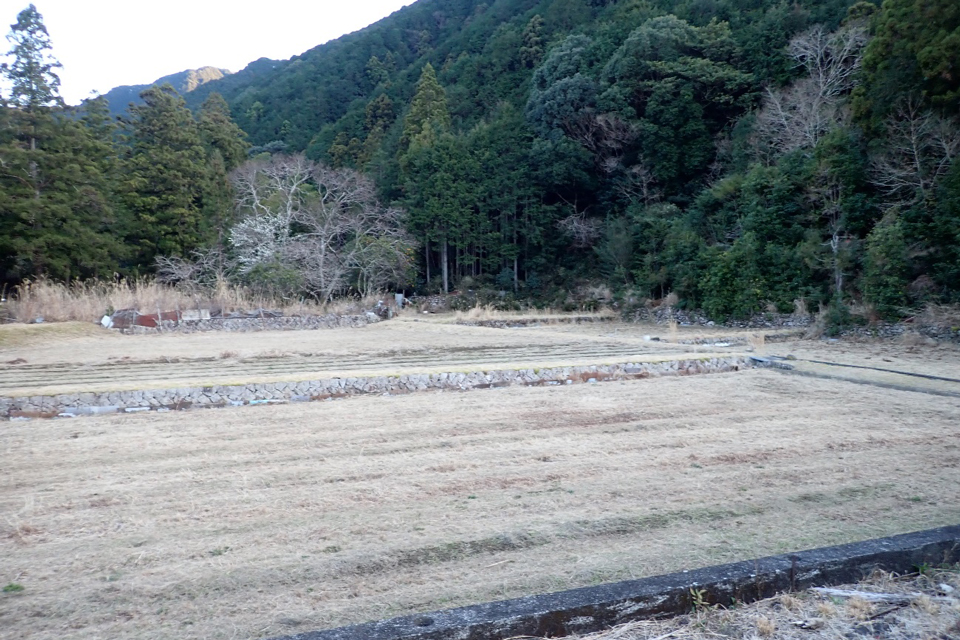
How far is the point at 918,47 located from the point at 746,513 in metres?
13.5

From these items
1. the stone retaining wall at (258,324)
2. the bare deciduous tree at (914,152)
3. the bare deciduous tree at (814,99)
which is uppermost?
the bare deciduous tree at (814,99)

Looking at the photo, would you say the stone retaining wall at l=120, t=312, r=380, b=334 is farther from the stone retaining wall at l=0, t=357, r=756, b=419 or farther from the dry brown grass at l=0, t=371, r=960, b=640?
the dry brown grass at l=0, t=371, r=960, b=640

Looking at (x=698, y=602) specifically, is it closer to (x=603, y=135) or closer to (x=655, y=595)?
(x=655, y=595)

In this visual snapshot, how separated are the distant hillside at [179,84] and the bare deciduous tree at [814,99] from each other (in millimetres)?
54040

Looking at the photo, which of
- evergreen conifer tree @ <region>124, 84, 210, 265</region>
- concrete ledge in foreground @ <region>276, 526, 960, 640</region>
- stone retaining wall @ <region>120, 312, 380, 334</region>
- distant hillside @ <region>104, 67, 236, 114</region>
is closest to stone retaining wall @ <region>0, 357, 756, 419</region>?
concrete ledge in foreground @ <region>276, 526, 960, 640</region>

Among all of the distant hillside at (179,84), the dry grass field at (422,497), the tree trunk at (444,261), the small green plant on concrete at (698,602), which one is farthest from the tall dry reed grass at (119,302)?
the distant hillside at (179,84)

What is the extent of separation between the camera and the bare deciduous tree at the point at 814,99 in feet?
55.8

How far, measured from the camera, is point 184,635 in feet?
6.91

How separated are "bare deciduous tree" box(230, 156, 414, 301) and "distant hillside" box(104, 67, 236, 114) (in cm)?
4204

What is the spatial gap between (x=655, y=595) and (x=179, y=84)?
239ft

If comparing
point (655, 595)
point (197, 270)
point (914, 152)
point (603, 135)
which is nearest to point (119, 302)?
point (197, 270)

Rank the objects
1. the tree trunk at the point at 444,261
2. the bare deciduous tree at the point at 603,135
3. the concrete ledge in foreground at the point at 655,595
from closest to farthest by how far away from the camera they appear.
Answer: the concrete ledge in foreground at the point at 655,595, the bare deciduous tree at the point at 603,135, the tree trunk at the point at 444,261

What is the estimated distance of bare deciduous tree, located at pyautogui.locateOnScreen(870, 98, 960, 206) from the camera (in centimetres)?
1220

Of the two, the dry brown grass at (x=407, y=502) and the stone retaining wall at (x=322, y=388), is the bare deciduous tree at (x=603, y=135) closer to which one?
the stone retaining wall at (x=322, y=388)
